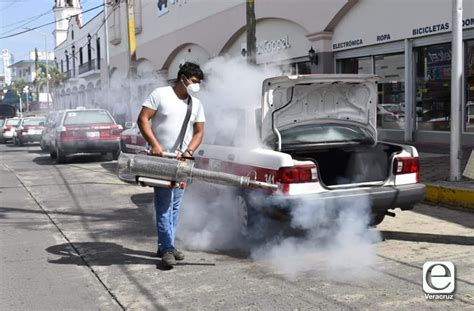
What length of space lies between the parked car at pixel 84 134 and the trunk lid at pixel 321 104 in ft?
33.3

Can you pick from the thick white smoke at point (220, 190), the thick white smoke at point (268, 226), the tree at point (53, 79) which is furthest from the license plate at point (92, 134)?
the tree at point (53, 79)

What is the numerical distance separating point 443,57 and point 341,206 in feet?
33.4

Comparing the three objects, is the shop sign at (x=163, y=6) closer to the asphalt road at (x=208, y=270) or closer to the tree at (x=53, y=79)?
the asphalt road at (x=208, y=270)

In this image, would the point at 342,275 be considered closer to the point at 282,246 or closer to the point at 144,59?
the point at 282,246

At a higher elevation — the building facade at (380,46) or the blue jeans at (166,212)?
the building facade at (380,46)

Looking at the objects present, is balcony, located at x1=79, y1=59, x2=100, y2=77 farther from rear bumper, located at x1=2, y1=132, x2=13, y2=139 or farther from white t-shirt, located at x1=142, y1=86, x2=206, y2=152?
white t-shirt, located at x1=142, y1=86, x2=206, y2=152

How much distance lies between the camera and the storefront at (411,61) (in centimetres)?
1344

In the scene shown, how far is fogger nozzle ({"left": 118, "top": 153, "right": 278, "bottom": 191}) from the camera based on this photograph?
4672mm

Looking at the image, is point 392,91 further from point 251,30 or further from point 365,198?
point 365,198

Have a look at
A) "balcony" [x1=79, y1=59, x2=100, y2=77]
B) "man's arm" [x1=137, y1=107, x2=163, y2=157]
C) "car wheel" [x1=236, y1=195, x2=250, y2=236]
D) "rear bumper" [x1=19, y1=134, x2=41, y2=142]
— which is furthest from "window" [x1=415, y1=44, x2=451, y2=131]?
"balcony" [x1=79, y1=59, x2=100, y2=77]

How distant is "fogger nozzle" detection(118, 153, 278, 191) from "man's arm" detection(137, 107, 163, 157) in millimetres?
102

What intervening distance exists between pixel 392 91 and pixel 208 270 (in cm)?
1229

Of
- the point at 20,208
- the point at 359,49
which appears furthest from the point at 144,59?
the point at 20,208

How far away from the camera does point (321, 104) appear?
19.3 ft
